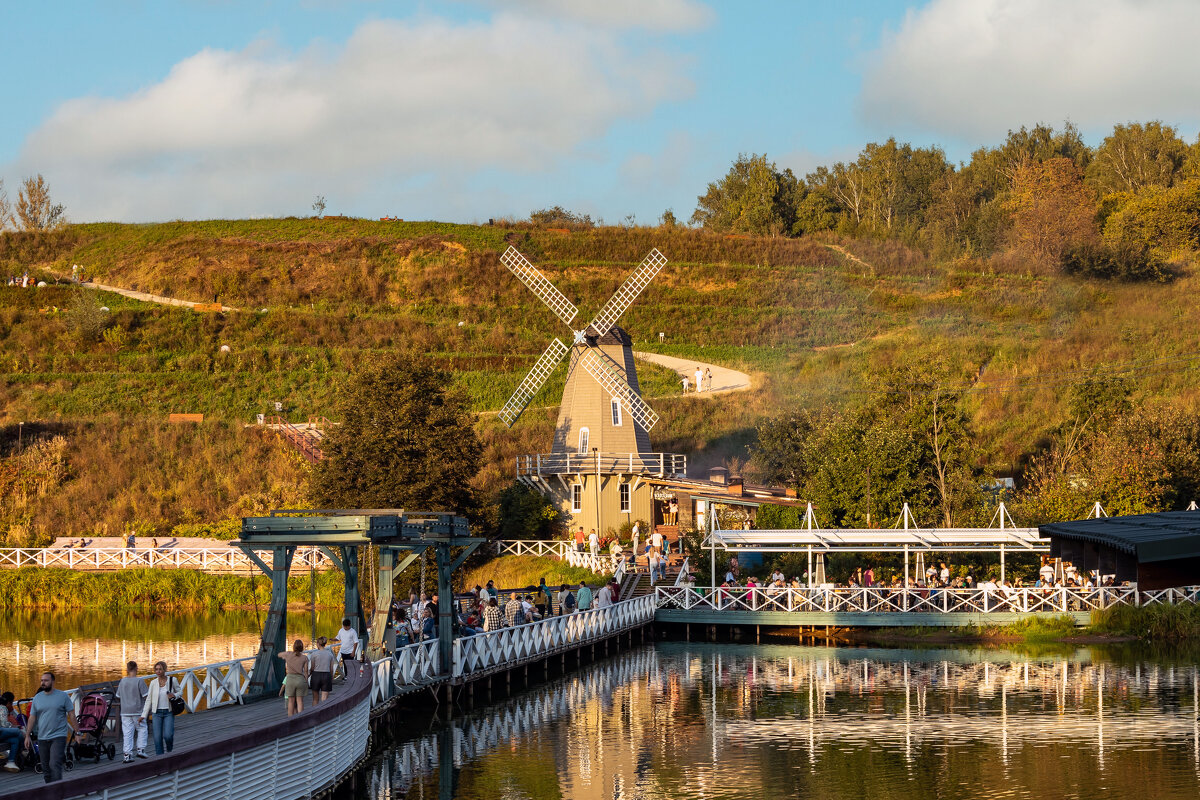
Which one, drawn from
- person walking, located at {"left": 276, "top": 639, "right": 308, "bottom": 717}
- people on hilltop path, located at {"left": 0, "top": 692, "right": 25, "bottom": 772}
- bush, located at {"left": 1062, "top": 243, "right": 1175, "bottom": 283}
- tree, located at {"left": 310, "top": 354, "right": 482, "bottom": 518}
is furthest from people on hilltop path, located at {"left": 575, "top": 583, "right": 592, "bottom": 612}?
bush, located at {"left": 1062, "top": 243, "right": 1175, "bottom": 283}

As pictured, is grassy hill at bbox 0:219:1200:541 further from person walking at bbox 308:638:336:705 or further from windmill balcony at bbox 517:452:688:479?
person walking at bbox 308:638:336:705

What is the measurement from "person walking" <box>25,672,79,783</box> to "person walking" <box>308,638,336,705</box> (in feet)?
15.0

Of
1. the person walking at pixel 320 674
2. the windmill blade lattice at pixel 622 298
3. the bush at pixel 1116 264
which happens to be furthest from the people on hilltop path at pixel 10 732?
the bush at pixel 1116 264

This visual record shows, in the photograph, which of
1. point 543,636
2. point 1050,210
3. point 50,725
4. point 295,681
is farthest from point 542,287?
point 1050,210

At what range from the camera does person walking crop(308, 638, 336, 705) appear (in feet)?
54.7

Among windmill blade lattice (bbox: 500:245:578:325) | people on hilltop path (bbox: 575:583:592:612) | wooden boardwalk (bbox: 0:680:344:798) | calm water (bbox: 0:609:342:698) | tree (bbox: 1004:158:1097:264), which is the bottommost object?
calm water (bbox: 0:609:342:698)

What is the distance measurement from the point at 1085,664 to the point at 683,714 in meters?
11.1

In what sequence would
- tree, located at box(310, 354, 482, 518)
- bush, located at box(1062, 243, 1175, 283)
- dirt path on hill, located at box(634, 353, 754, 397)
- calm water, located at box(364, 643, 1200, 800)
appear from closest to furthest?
calm water, located at box(364, 643, 1200, 800) < tree, located at box(310, 354, 482, 518) < dirt path on hill, located at box(634, 353, 754, 397) < bush, located at box(1062, 243, 1175, 283)

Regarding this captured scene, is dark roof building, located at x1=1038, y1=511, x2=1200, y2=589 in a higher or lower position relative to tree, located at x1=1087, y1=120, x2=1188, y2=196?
lower

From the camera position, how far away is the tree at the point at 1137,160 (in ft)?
308

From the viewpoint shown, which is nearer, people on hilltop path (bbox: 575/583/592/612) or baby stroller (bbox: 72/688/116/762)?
baby stroller (bbox: 72/688/116/762)

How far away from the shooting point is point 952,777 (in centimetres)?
1870

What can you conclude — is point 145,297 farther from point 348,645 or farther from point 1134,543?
point 348,645

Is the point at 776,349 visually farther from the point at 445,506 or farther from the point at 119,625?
the point at 119,625
